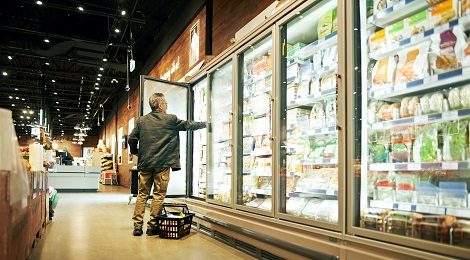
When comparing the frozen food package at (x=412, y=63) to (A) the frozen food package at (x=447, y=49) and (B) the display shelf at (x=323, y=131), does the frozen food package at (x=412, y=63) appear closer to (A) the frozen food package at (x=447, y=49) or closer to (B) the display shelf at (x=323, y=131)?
(A) the frozen food package at (x=447, y=49)

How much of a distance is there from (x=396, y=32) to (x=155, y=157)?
3139 millimetres

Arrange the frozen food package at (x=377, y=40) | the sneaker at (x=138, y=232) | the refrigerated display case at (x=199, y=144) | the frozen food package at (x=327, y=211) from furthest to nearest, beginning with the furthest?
the refrigerated display case at (x=199, y=144)
the sneaker at (x=138, y=232)
the frozen food package at (x=327, y=211)
the frozen food package at (x=377, y=40)

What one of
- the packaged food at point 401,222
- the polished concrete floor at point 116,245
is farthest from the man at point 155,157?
the packaged food at point 401,222

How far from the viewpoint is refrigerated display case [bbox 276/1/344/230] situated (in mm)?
3096

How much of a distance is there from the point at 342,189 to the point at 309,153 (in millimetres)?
938

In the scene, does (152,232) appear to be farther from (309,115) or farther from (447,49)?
(447,49)

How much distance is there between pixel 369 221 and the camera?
2.40 m

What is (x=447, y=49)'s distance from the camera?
85.7 inches

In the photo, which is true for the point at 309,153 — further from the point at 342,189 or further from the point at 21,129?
the point at 21,129

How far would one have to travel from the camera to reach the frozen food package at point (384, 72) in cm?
253

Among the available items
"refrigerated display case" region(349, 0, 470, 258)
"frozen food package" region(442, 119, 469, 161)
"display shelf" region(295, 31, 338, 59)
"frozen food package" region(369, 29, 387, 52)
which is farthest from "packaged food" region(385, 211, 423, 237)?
"display shelf" region(295, 31, 338, 59)

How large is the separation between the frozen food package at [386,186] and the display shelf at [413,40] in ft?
2.61

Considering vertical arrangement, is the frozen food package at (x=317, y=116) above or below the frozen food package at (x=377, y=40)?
below

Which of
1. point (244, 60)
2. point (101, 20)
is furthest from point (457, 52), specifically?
point (101, 20)
